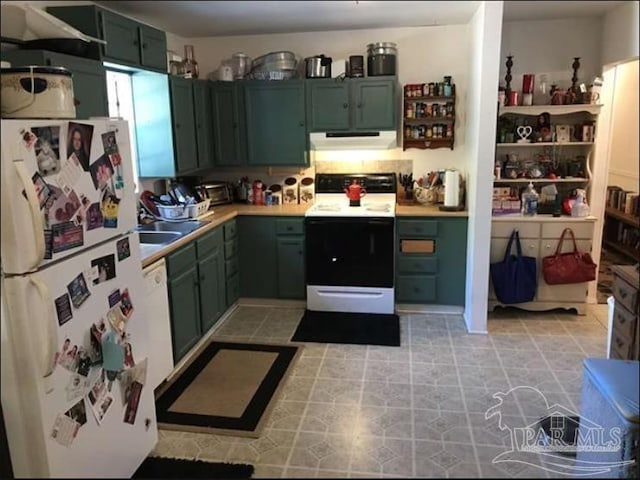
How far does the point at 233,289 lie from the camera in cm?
402

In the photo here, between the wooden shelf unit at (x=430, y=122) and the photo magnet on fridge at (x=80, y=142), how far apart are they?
2759 mm

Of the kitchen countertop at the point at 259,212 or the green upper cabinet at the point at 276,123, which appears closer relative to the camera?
the kitchen countertop at the point at 259,212

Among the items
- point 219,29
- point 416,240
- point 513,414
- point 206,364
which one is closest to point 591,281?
point 416,240

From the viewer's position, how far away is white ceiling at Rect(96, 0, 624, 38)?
1.93m

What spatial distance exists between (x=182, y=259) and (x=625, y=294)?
233 cm

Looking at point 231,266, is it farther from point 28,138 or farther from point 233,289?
point 28,138

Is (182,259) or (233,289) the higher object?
(182,259)

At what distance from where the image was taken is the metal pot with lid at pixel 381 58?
3.87 metres

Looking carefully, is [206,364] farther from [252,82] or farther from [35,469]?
[252,82]

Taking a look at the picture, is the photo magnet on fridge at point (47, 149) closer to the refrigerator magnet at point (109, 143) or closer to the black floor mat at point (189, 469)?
the refrigerator magnet at point (109, 143)

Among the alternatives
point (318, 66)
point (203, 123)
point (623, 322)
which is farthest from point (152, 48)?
point (623, 322)

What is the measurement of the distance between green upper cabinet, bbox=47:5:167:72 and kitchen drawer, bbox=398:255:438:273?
2.18 metres

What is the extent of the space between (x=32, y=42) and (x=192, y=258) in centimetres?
146

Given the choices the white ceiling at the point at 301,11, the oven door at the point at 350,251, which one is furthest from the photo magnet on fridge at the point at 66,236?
the oven door at the point at 350,251
